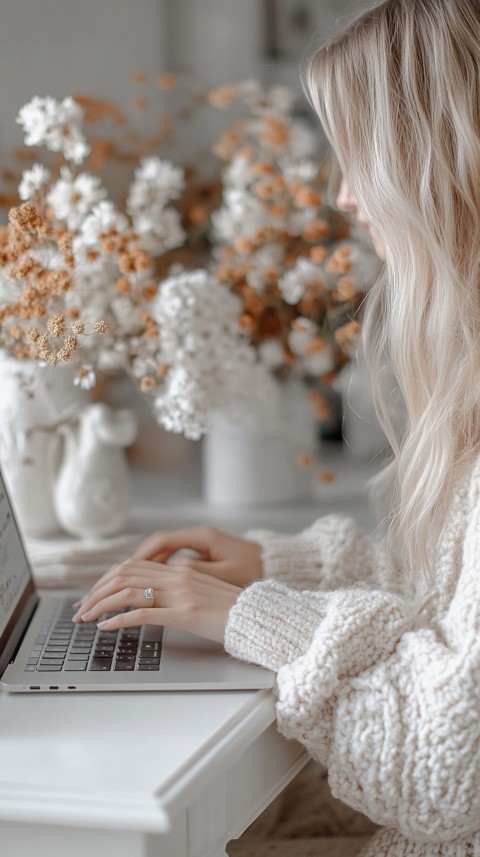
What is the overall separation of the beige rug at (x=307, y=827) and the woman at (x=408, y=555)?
23cm

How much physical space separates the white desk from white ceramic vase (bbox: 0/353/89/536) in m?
0.48

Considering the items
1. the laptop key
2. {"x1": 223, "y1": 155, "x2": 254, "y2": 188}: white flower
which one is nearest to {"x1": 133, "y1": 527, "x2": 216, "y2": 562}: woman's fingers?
the laptop key

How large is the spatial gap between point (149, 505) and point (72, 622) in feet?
1.93

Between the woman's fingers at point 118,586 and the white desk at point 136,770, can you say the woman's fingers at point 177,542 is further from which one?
the white desk at point 136,770

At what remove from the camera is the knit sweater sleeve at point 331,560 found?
1.08 meters

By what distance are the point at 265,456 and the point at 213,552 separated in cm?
45

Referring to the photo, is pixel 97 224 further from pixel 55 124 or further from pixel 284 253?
pixel 284 253

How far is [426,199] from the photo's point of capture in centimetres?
93

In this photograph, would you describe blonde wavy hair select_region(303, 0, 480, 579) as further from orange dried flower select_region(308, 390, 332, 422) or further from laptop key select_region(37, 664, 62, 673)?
orange dried flower select_region(308, 390, 332, 422)

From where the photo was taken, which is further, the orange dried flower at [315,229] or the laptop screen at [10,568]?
the orange dried flower at [315,229]

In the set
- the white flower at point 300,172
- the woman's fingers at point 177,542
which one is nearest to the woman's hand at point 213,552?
the woman's fingers at point 177,542

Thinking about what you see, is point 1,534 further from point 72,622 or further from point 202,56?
point 202,56

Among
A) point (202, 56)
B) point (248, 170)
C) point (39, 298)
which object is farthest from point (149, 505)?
point (202, 56)

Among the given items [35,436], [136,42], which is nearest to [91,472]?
[35,436]
